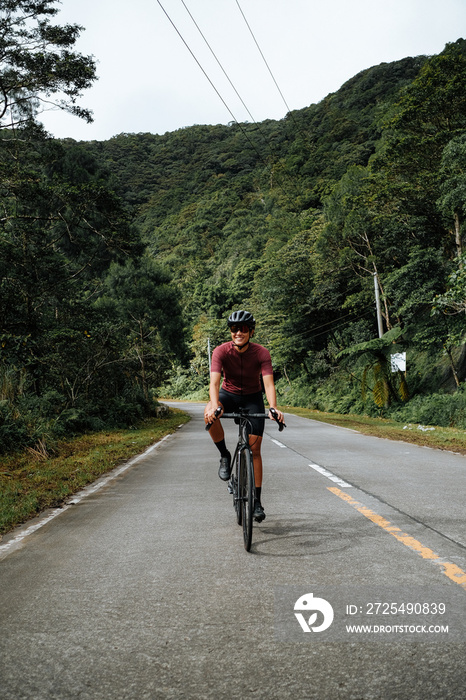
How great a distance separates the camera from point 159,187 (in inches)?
4154

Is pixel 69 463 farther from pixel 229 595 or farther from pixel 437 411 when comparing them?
pixel 437 411

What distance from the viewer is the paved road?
2574 mm

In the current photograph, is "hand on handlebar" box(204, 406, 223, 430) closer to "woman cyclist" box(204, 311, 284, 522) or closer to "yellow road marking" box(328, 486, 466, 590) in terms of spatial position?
"woman cyclist" box(204, 311, 284, 522)

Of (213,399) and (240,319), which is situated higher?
(240,319)

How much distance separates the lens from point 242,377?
5.67m

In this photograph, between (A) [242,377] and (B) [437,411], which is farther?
(B) [437,411]

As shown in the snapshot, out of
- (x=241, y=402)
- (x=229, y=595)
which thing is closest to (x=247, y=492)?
(x=241, y=402)

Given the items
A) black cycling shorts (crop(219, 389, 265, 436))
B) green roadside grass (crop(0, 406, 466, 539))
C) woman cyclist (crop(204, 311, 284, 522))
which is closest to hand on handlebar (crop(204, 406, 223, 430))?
woman cyclist (crop(204, 311, 284, 522))

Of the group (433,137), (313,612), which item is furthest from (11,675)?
(433,137)

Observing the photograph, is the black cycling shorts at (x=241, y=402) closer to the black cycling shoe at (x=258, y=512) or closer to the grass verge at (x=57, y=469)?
the black cycling shoe at (x=258, y=512)

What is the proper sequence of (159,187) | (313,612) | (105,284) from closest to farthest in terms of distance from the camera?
(313,612)
(105,284)
(159,187)

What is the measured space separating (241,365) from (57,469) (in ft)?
22.2

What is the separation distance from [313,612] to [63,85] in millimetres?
16198

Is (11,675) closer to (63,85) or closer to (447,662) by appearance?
(447,662)
